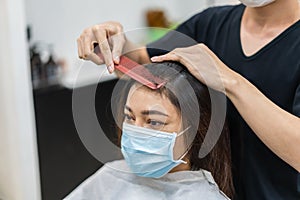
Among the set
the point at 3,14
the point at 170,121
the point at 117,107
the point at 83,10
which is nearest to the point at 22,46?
the point at 3,14

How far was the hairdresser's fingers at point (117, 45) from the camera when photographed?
121 cm

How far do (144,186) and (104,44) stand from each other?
0.44 metres

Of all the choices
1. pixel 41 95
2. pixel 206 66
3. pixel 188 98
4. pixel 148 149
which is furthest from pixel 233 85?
pixel 41 95

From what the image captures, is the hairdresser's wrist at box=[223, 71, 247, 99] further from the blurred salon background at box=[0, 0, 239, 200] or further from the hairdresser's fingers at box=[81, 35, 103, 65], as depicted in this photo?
the blurred salon background at box=[0, 0, 239, 200]

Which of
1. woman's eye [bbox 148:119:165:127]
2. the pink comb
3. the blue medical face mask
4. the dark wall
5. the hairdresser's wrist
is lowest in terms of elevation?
the dark wall

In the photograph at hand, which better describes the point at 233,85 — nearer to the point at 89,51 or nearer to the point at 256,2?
the point at 256,2

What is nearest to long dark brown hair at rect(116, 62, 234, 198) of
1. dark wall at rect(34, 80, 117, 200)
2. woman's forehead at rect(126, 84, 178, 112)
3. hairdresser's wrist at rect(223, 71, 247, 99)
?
woman's forehead at rect(126, 84, 178, 112)

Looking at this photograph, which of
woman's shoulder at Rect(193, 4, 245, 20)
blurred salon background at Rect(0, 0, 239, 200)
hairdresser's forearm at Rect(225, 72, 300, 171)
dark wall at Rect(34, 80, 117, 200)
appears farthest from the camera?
dark wall at Rect(34, 80, 117, 200)

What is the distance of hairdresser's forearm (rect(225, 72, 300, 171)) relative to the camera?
39.4 inches

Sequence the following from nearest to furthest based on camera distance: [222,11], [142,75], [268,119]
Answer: [268,119], [142,75], [222,11]

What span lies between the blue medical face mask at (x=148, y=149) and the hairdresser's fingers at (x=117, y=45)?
18cm

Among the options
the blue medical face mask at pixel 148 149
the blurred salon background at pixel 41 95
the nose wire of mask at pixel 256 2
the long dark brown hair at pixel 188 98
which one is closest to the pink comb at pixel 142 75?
the long dark brown hair at pixel 188 98

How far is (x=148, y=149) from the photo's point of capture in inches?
46.6

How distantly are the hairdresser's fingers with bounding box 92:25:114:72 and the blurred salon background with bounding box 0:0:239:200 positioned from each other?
2.15 feet
